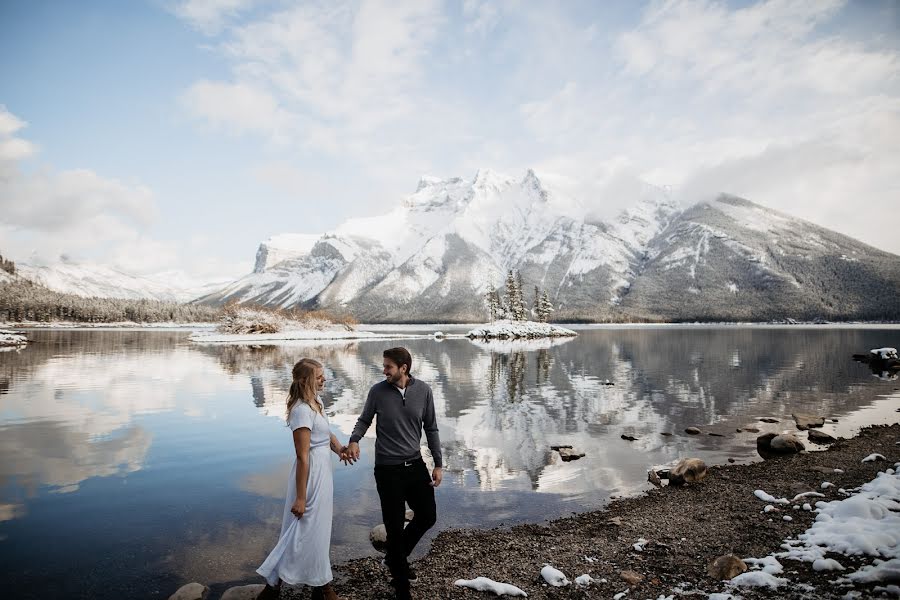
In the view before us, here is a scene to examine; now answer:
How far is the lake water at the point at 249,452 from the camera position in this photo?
815 centimetres

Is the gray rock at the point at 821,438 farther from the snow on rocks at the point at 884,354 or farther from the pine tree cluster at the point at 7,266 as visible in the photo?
the pine tree cluster at the point at 7,266

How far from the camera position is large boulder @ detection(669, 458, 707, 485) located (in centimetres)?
1168

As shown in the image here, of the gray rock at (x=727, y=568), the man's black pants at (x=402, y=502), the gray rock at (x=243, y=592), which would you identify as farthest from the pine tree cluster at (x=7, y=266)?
the gray rock at (x=727, y=568)

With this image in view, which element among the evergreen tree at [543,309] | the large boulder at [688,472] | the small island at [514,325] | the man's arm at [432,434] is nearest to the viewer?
the man's arm at [432,434]

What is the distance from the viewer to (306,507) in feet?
19.8

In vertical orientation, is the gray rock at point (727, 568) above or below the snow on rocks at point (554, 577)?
above

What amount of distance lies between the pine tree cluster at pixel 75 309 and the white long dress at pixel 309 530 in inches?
6767

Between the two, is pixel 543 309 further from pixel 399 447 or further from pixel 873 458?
pixel 399 447

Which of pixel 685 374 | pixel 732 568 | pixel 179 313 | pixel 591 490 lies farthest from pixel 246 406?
pixel 179 313

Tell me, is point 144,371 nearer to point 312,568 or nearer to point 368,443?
point 368,443

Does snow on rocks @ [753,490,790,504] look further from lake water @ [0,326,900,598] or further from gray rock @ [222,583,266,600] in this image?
gray rock @ [222,583,266,600]

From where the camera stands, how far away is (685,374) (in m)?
34.2

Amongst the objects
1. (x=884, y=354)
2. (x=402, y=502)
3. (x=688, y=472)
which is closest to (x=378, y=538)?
(x=402, y=502)

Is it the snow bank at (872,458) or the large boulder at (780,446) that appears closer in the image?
the snow bank at (872,458)
